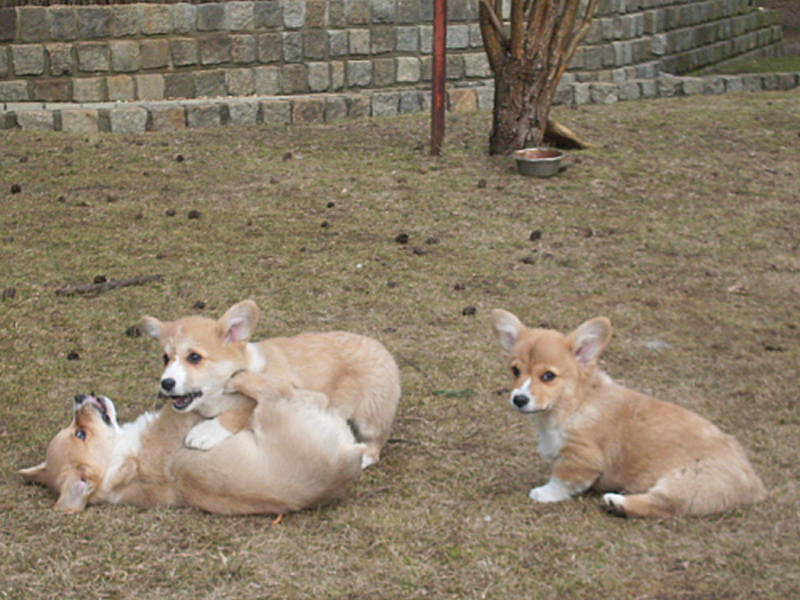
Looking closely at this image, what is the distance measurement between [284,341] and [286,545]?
51.9 inches

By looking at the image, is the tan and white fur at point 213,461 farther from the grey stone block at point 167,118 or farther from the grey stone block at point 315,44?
the grey stone block at point 315,44

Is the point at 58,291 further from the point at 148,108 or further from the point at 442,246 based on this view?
the point at 148,108

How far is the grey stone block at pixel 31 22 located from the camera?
12.0m

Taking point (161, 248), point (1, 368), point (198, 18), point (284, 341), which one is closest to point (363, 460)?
point (284, 341)

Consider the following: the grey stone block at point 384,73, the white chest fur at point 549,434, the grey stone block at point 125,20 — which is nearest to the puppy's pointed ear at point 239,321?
the white chest fur at point 549,434

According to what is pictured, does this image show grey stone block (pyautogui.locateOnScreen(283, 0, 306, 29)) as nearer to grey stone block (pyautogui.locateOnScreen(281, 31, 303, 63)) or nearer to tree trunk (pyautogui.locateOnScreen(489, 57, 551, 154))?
grey stone block (pyautogui.locateOnScreen(281, 31, 303, 63))

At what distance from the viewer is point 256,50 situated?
13328 mm

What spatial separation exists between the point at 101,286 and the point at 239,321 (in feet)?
Answer: 10.3

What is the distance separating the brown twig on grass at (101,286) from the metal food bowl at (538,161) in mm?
4354

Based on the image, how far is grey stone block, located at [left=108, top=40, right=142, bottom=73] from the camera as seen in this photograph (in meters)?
12.5

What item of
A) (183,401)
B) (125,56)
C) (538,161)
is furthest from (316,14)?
(183,401)

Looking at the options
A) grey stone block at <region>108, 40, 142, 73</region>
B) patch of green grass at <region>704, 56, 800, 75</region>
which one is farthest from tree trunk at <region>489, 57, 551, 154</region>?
patch of green grass at <region>704, 56, 800, 75</region>

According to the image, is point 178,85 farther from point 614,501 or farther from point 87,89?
point 614,501

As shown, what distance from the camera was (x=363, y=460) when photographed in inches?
Result: 203
